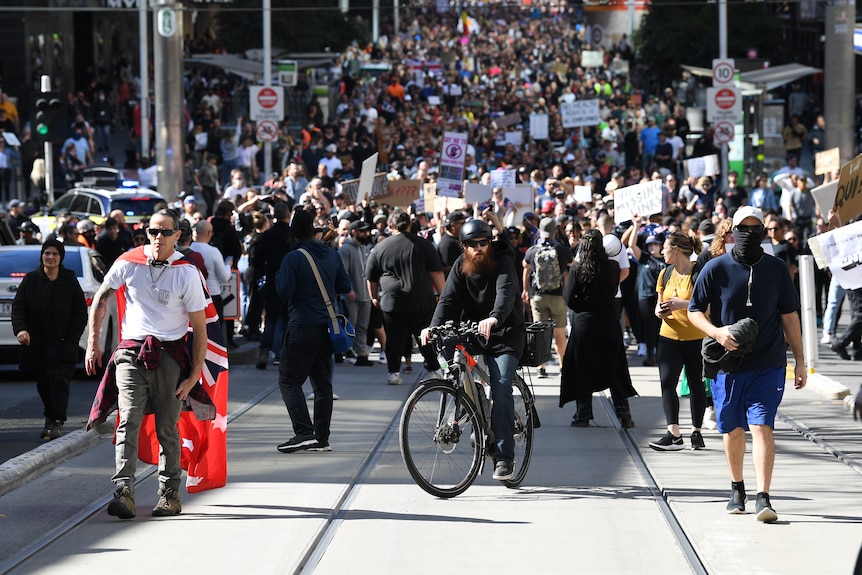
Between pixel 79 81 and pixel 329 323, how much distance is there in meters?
46.0

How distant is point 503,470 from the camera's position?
32.7 ft

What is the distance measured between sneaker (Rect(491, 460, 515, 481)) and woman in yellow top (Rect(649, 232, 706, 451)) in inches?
86.9

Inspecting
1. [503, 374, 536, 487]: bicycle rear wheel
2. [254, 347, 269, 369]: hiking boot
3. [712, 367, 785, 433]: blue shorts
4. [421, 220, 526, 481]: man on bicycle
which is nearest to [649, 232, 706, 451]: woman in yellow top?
[503, 374, 536, 487]: bicycle rear wheel

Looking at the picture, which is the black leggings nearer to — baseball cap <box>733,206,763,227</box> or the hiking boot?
baseball cap <box>733,206,763,227</box>

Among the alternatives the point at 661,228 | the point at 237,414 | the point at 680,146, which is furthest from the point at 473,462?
the point at 680,146

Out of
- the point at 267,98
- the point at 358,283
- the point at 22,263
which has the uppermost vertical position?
the point at 267,98

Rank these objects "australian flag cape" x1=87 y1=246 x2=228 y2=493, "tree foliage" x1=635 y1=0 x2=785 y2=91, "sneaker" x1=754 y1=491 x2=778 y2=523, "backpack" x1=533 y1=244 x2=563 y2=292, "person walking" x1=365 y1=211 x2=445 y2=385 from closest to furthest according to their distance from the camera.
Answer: "sneaker" x1=754 y1=491 x2=778 y2=523 → "australian flag cape" x1=87 y1=246 x2=228 y2=493 → "person walking" x1=365 y1=211 x2=445 y2=385 → "backpack" x1=533 y1=244 x2=563 y2=292 → "tree foliage" x1=635 y1=0 x2=785 y2=91

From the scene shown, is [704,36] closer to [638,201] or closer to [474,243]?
[638,201]

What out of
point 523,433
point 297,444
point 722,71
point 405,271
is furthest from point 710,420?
point 722,71

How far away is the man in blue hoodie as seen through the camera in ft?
38.6

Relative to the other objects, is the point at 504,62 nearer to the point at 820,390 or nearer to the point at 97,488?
the point at 820,390

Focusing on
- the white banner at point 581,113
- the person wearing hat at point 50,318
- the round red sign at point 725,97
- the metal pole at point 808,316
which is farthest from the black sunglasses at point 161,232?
the white banner at point 581,113

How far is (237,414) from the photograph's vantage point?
13727mm

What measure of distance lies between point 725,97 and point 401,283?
16.6 m
